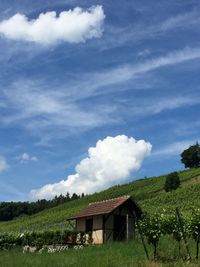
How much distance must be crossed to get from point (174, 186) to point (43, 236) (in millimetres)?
53712

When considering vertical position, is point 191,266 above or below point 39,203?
below

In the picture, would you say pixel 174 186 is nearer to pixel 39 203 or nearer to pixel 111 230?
pixel 111 230

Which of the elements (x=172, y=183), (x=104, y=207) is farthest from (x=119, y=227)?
(x=172, y=183)

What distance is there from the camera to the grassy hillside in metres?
68.9

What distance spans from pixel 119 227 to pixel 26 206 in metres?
115

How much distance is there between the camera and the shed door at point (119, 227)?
39.6 m

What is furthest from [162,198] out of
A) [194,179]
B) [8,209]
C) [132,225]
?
[8,209]

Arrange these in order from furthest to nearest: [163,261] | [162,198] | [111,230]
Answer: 1. [162,198]
2. [111,230]
3. [163,261]

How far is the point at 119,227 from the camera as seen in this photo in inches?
1565

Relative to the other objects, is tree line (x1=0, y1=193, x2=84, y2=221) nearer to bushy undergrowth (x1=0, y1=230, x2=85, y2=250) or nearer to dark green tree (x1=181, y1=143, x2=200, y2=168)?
dark green tree (x1=181, y1=143, x2=200, y2=168)

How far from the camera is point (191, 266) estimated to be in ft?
60.3

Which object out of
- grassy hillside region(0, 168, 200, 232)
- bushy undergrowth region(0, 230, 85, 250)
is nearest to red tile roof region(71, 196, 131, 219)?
bushy undergrowth region(0, 230, 85, 250)

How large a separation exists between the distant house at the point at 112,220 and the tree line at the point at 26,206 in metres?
100

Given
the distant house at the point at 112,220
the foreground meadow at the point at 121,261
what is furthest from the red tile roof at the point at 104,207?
the foreground meadow at the point at 121,261
